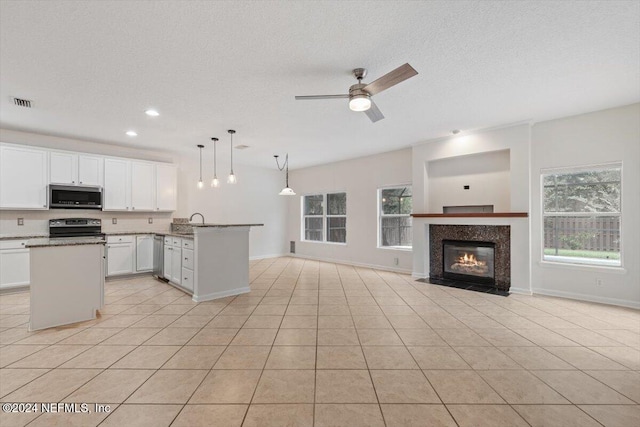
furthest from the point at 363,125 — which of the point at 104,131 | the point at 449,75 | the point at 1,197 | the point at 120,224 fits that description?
the point at 1,197

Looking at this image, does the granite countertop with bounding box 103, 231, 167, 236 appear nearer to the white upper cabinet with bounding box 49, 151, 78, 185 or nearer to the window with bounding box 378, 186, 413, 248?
the white upper cabinet with bounding box 49, 151, 78, 185

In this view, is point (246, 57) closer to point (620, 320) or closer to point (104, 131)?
point (104, 131)

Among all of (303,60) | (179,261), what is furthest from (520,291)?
(179,261)

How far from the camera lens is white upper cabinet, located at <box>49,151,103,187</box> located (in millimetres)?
5023

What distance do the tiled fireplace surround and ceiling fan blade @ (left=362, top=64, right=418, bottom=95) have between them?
3.67 meters

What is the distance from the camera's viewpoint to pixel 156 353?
8.49ft

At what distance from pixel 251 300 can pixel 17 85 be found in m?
3.80

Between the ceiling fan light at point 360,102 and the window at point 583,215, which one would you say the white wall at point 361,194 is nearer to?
the window at point 583,215

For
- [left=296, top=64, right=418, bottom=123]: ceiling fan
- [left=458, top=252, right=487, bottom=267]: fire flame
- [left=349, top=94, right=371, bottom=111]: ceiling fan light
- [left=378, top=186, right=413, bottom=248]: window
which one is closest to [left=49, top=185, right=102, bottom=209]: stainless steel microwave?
[left=296, top=64, right=418, bottom=123]: ceiling fan

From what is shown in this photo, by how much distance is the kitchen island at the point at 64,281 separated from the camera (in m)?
3.12

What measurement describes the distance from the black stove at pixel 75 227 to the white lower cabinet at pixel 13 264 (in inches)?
19.9

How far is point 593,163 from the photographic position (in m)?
4.14

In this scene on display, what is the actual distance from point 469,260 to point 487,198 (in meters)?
1.19

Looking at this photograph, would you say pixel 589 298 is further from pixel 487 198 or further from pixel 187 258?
pixel 187 258
